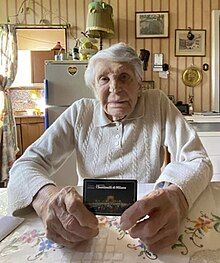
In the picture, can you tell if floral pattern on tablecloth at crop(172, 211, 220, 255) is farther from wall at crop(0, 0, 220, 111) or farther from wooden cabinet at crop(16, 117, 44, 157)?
wooden cabinet at crop(16, 117, 44, 157)

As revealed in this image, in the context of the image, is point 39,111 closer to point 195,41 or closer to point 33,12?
point 33,12

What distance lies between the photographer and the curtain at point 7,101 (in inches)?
140

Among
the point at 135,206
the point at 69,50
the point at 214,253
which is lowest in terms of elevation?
the point at 214,253

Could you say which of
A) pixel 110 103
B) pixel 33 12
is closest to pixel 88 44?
pixel 33 12

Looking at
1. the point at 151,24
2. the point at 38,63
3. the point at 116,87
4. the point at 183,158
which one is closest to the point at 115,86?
the point at 116,87

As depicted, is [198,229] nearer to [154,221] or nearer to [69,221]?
[154,221]

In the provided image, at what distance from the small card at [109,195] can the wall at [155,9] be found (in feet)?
10.5

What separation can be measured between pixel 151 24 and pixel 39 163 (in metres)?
3.02

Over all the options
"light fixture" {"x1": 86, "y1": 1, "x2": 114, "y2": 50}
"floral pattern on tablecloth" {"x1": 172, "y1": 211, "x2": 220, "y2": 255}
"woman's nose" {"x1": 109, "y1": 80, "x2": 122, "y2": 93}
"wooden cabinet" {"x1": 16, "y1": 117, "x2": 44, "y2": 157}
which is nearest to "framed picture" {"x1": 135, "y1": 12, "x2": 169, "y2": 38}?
"light fixture" {"x1": 86, "y1": 1, "x2": 114, "y2": 50}

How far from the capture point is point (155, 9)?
372 centimetres

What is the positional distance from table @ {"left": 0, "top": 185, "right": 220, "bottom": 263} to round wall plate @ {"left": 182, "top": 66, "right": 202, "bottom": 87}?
10.2ft

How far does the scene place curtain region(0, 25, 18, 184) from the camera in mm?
3557

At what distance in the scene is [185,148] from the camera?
1.16 metres

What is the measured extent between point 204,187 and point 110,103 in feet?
1.65
